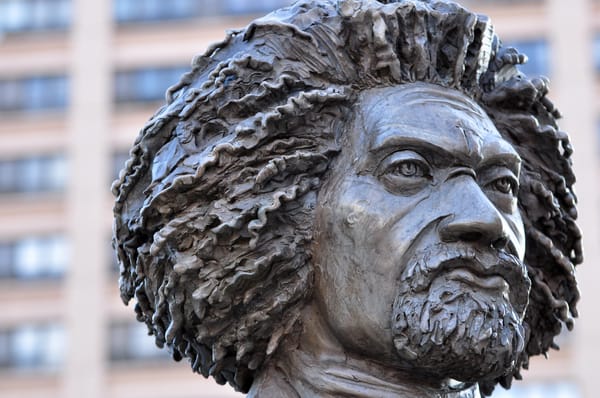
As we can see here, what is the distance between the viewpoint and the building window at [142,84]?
1563 inches

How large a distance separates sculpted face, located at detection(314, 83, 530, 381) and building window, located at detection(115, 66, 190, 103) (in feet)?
115

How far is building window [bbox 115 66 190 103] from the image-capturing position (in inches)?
1563

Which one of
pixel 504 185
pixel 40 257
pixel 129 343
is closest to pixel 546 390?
pixel 129 343

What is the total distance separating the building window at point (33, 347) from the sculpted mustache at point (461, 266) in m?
34.3

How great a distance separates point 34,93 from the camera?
1615 inches

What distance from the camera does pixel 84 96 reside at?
40438mm

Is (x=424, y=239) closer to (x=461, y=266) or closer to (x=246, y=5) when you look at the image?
(x=461, y=266)

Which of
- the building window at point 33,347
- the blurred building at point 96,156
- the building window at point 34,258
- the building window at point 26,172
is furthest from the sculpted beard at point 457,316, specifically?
the building window at point 26,172

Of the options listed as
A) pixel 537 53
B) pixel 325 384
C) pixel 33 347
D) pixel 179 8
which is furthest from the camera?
pixel 179 8

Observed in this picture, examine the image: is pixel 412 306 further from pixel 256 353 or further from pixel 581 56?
pixel 581 56

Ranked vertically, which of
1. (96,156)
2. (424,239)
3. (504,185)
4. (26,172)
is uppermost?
(504,185)

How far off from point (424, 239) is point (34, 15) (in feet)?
125

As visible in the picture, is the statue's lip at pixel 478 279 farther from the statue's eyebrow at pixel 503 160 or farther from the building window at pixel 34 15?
the building window at pixel 34 15

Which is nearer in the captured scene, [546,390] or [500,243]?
[500,243]
